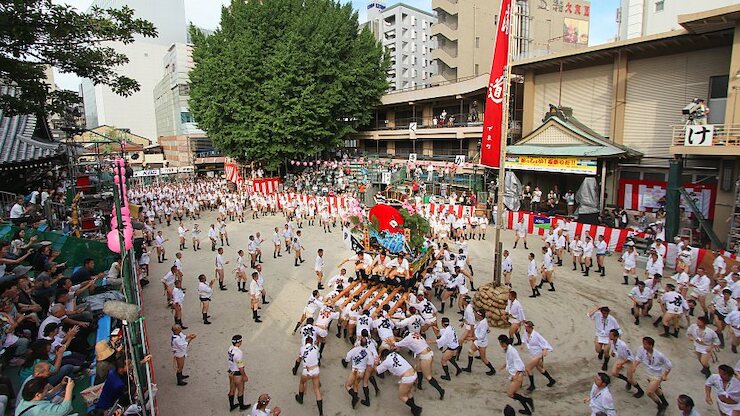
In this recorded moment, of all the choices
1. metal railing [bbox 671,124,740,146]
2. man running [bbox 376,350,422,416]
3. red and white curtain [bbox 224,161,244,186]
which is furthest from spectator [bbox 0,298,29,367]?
red and white curtain [bbox 224,161,244,186]

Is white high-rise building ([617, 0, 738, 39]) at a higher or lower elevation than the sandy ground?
higher

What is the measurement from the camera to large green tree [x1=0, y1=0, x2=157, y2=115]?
7457 mm

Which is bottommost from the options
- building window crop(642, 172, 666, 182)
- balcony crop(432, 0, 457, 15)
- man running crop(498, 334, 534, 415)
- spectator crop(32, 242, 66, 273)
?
man running crop(498, 334, 534, 415)

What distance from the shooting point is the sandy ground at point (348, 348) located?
26.4 ft

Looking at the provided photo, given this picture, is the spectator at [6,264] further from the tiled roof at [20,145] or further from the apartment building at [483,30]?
the apartment building at [483,30]

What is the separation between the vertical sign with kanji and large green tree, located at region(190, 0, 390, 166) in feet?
69.9

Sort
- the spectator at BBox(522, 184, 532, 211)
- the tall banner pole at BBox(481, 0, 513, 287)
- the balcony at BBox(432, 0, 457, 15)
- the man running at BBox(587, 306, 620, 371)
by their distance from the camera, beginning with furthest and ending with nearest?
the balcony at BBox(432, 0, 457, 15) → the spectator at BBox(522, 184, 532, 211) → the tall banner pole at BBox(481, 0, 513, 287) → the man running at BBox(587, 306, 620, 371)

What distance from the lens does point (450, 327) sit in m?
8.94

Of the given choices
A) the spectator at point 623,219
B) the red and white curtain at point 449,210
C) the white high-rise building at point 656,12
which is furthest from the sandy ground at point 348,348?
the white high-rise building at point 656,12

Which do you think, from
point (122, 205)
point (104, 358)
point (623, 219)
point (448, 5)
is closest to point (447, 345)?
point (104, 358)

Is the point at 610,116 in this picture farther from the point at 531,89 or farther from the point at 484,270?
the point at 484,270

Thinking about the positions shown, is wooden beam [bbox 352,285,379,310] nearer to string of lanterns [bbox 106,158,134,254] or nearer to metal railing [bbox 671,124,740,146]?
string of lanterns [bbox 106,158,134,254]

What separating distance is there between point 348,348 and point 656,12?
81.0ft

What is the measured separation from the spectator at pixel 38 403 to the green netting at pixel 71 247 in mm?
8181
